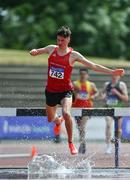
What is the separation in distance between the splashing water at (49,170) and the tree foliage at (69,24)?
27.7 m

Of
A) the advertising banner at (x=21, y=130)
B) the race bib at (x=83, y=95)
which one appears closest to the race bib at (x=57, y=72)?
the race bib at (x=83, y=95)

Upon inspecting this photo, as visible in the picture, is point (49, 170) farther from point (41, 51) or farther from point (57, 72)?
point (41, 51)

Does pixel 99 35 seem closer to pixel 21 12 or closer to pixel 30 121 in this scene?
pixel 21 12

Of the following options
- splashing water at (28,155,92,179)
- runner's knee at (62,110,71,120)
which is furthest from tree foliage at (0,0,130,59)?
splashing water at (28,155,92,179)

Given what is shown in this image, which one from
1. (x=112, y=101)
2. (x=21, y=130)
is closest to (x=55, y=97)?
(x=112, y=101)

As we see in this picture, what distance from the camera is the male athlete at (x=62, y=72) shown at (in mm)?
11922

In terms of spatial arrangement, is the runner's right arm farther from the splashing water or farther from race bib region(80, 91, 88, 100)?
race bib region(80, 91, 88, 100)

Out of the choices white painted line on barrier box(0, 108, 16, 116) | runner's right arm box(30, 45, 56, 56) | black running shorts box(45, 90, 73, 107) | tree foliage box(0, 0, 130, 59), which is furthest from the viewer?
tree foliage box(0, 0, 130, 59)

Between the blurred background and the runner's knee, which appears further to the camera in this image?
the blurred background

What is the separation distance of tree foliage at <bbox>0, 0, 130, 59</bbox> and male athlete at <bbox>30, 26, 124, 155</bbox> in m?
27.0

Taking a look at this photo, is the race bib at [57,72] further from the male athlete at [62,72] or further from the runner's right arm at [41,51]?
the runner's right arm at [41,51]

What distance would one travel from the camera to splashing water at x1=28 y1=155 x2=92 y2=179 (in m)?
11.2

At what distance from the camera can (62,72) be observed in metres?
11.9

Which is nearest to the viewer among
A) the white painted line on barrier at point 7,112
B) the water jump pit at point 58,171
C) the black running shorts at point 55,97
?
the water jump pit at point 58,171
